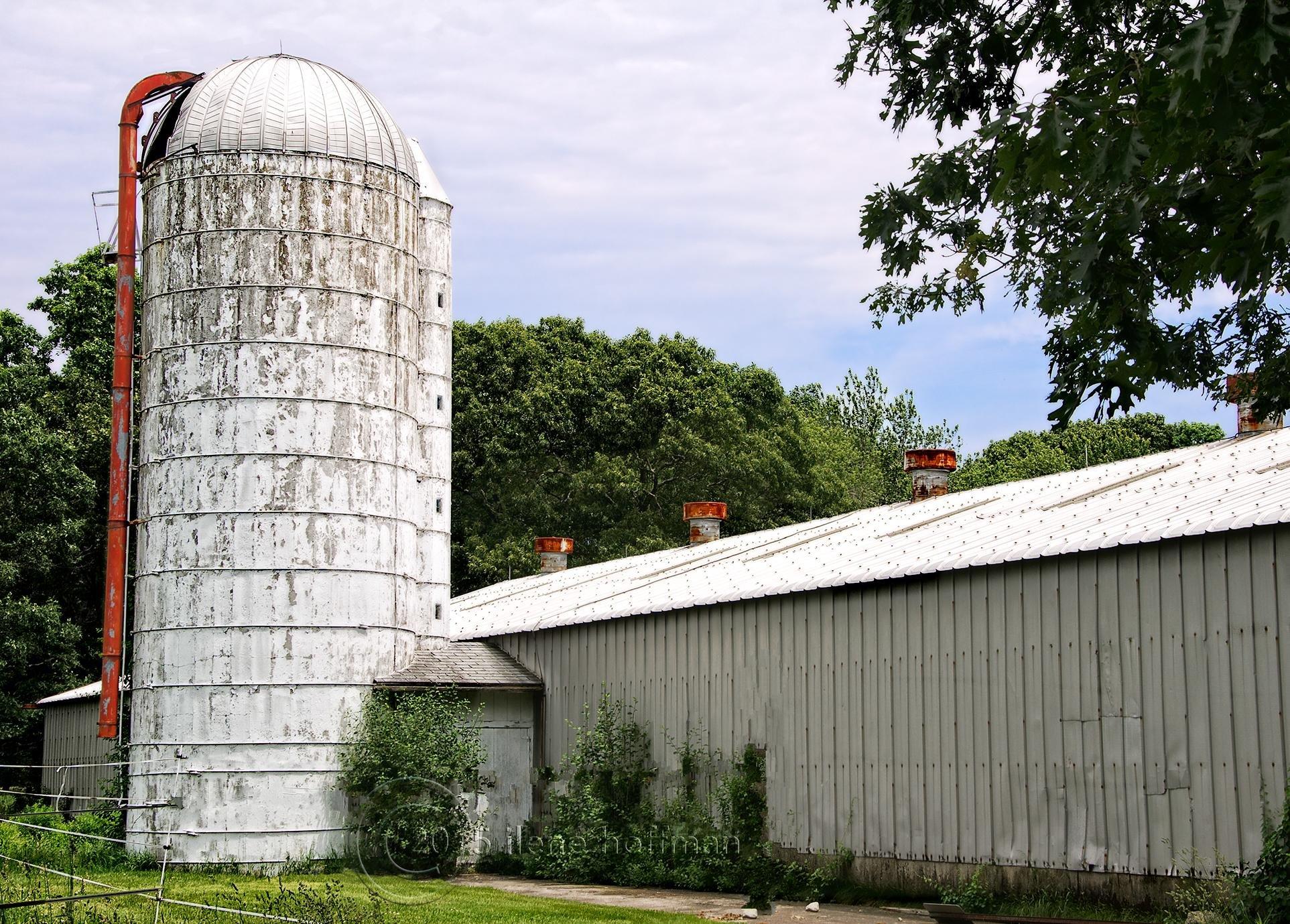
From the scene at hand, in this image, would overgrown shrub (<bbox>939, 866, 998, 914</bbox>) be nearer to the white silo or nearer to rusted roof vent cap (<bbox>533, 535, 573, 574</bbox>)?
the white silo

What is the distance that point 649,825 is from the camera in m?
19.6

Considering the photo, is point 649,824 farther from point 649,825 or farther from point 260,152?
point 260,152

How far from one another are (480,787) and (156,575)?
5.89 meters

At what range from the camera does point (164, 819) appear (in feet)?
69.3

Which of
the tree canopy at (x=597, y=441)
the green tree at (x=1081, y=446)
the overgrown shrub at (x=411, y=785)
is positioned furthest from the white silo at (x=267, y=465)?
the green tree at (x=1081, y=446)

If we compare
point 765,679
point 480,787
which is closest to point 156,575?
point 480,787

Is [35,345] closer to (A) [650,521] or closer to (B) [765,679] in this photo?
(A) [650,521]

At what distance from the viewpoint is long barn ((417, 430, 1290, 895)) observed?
42.5ft

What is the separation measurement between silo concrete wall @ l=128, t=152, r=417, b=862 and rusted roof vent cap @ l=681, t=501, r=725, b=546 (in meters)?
10.8

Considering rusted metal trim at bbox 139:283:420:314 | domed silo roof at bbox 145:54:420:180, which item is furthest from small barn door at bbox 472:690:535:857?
domed silo roof at bbox 145:54:420:180

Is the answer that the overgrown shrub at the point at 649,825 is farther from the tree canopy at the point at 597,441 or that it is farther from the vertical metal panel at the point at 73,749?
the tree canopy at the point at 597,441

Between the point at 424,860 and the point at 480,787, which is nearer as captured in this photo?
the point at 424,860

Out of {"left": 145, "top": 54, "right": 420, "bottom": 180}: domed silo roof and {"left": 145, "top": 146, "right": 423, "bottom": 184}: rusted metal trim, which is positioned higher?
{"left": 145, "top": 54, "right": 420, "bottom": 180}: domed silo roof

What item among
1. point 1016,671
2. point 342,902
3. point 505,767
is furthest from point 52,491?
point 1016,671
